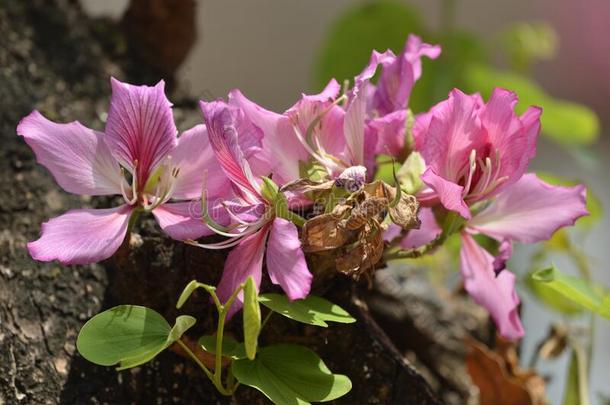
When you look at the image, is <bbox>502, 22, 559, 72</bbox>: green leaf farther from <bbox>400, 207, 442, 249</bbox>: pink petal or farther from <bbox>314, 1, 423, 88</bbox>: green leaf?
<bbox>400, 207, 442, 249</bbox>: pink petal

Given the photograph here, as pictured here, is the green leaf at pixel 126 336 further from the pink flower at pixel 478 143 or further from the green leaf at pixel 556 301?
the green leaf at pixel 556 301

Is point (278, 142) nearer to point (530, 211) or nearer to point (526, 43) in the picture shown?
point (530, 211)

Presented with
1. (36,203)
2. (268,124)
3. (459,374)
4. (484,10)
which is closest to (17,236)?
(36,203)

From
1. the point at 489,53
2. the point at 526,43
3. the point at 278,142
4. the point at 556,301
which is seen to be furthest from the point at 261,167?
the point at 489,53

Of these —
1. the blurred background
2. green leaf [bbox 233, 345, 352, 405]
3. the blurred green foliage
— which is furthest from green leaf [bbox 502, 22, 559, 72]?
green leaf [bbox 233, 345, 352, 405]

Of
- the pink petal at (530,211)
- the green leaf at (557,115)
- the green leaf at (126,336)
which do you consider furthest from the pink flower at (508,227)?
the green leaf at (557,115)

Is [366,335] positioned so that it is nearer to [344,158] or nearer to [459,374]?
[344,158]
